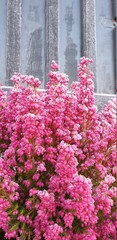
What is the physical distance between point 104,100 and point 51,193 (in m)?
3.05

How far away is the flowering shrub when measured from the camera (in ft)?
6.97

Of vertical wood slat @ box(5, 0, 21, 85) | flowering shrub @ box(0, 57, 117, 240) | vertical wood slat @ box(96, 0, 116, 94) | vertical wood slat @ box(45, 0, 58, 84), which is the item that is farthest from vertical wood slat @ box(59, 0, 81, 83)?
flowering shrub @ box(0, 57, 117, 240)

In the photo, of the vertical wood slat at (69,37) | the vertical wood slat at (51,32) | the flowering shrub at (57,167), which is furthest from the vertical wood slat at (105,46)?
the flowering shrub at (57,167)

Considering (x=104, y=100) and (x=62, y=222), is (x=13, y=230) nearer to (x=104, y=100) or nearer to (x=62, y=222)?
(x=62, y=222)

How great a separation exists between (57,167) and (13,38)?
3.05 metres

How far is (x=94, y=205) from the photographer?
222 cm

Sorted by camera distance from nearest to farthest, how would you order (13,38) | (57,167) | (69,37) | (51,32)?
(57,167)
(13,38)
(51,32)
(69,37)

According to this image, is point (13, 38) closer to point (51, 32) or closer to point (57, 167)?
point (51, 32)

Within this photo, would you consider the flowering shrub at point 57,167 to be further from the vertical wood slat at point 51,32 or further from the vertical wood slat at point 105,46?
the vertical wood slat at point 105,46

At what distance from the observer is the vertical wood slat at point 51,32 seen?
198 inches

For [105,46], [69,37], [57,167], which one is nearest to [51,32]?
[69,37]

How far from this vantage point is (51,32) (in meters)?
5.07

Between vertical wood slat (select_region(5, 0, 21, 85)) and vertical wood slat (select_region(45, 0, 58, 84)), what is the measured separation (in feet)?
1.25

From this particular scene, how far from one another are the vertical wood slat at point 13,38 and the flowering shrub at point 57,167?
219 cm
